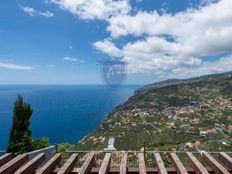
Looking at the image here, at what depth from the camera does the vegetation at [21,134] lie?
9969 millimetres

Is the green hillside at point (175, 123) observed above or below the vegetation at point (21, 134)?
below

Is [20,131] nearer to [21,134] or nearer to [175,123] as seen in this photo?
[21,134]

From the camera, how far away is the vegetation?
Answer: 32.7 feet

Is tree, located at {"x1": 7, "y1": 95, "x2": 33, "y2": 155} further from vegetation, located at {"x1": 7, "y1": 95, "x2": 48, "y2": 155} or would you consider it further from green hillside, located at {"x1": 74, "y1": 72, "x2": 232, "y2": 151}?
green hillside, located at {"x1": 74, "y1": 72, "x2": 232, "y2": 151}

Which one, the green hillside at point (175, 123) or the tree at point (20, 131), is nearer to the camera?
the tree at point (20, 131)

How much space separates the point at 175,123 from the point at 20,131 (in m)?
49.1

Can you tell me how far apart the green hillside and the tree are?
23.1 m

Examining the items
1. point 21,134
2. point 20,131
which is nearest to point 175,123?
point 20,131

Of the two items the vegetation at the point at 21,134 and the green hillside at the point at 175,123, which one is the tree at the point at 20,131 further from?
the green hillside at the point at 175,123

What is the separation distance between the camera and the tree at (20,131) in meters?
10.0

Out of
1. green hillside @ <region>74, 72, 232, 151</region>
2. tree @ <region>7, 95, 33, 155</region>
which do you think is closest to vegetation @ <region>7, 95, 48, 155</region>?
tree @ <region>7, 95, 33, 155</region>

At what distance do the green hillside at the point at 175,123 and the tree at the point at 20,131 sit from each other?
908 inches

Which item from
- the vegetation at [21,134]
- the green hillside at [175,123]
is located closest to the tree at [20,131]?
the vegetation at [21,134]

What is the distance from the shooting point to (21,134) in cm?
1034
